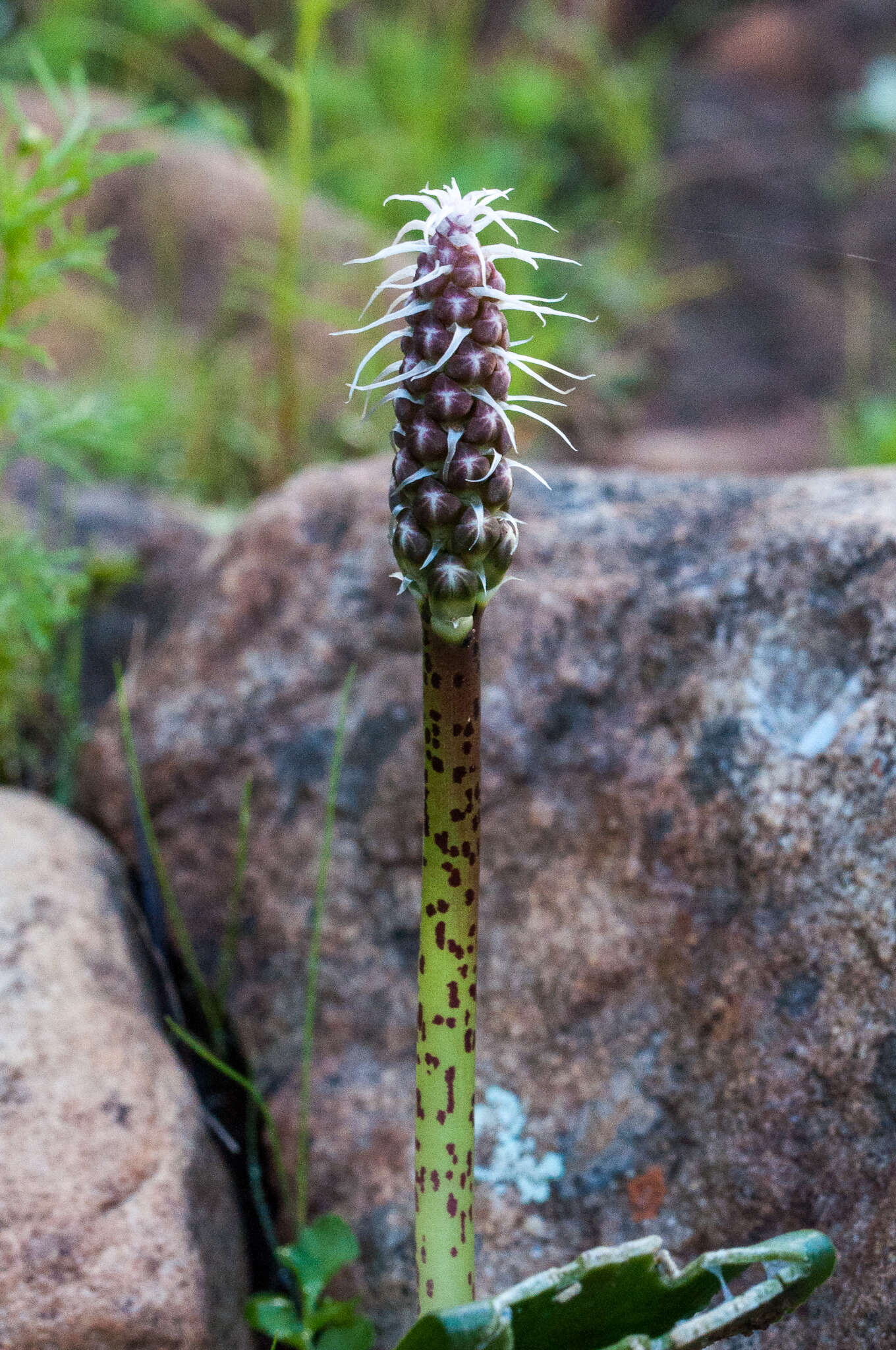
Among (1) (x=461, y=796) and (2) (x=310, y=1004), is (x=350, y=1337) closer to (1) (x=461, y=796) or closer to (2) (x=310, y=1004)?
(2) (x=310, y=1004)

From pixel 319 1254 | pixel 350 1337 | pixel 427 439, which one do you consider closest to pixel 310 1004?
pixel 319 1254

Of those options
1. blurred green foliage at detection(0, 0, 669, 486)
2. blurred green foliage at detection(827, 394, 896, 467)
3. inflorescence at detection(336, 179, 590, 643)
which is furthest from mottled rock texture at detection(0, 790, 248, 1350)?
blurred green foliage at detection(827, 394, 896, 467)

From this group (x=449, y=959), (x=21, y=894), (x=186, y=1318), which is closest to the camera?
(x=449, y=959)

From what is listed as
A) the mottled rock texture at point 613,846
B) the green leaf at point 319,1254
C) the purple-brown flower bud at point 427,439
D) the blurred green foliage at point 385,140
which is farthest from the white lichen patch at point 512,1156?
the blurred green foliage at point 385,140

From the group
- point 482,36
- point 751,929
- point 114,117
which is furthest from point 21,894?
point 482,36

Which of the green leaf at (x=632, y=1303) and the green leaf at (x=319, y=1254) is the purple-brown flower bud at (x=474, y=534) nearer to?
the green leaf at (x=632, y=1303)

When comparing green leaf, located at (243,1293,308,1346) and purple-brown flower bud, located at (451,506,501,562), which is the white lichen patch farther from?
purple-brown flower bud, located at (451,506,501,562)

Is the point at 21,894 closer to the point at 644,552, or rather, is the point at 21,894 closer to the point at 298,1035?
the point at 298,1035
